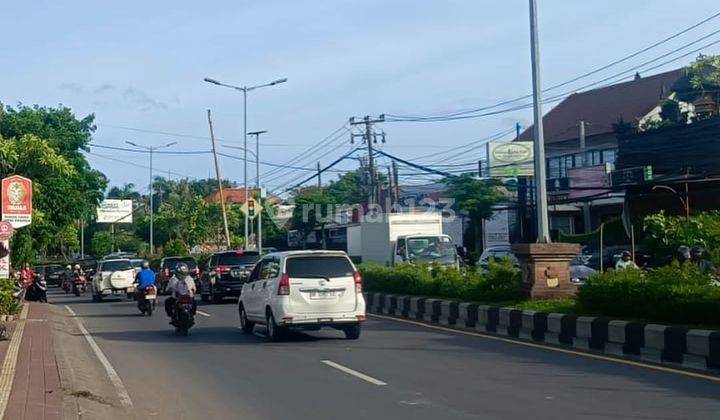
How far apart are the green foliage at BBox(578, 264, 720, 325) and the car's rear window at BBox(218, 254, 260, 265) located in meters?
17.5

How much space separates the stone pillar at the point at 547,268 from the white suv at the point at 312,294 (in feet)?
12.1

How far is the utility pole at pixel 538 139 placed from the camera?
19.1 metres

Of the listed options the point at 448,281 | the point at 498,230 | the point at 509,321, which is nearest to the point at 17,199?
the point at 448,281

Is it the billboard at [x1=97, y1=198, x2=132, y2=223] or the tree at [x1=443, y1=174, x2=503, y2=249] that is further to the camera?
the billboard at [x1=97, y1=198, x2=132, y2=223]

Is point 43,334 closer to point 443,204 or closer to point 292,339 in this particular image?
point 292,339

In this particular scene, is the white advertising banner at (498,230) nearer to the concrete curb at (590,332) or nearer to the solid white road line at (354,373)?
the concrete curb at (590,332)

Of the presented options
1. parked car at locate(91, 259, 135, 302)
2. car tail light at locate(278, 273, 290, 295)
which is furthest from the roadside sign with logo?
car tail light at locate(278, 273, 290, 295)

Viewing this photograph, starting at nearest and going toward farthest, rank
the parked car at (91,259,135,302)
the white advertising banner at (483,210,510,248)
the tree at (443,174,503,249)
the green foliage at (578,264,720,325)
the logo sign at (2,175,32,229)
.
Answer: the green foliage at (578,264,720,325) → the logo sign at (2,175,32,229) → the parked car at (91,259,135,302) → the tree at (443,174,503,249) → the white advertising banner at (483,210,510,248)

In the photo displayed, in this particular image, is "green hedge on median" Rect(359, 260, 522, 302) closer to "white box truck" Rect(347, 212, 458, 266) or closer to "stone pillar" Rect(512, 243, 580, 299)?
"stone pillar" Rect(512, 243, 580, 299)

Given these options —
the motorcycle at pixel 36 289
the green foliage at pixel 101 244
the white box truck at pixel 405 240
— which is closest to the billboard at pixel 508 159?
the white box truck at pixel 405 240

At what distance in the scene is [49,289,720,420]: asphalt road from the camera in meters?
9.84

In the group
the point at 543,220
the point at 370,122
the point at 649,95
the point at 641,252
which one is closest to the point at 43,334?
the point at 543,220

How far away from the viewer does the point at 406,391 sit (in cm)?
1117

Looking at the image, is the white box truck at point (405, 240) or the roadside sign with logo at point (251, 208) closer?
the white box truck at point (405, 240)
